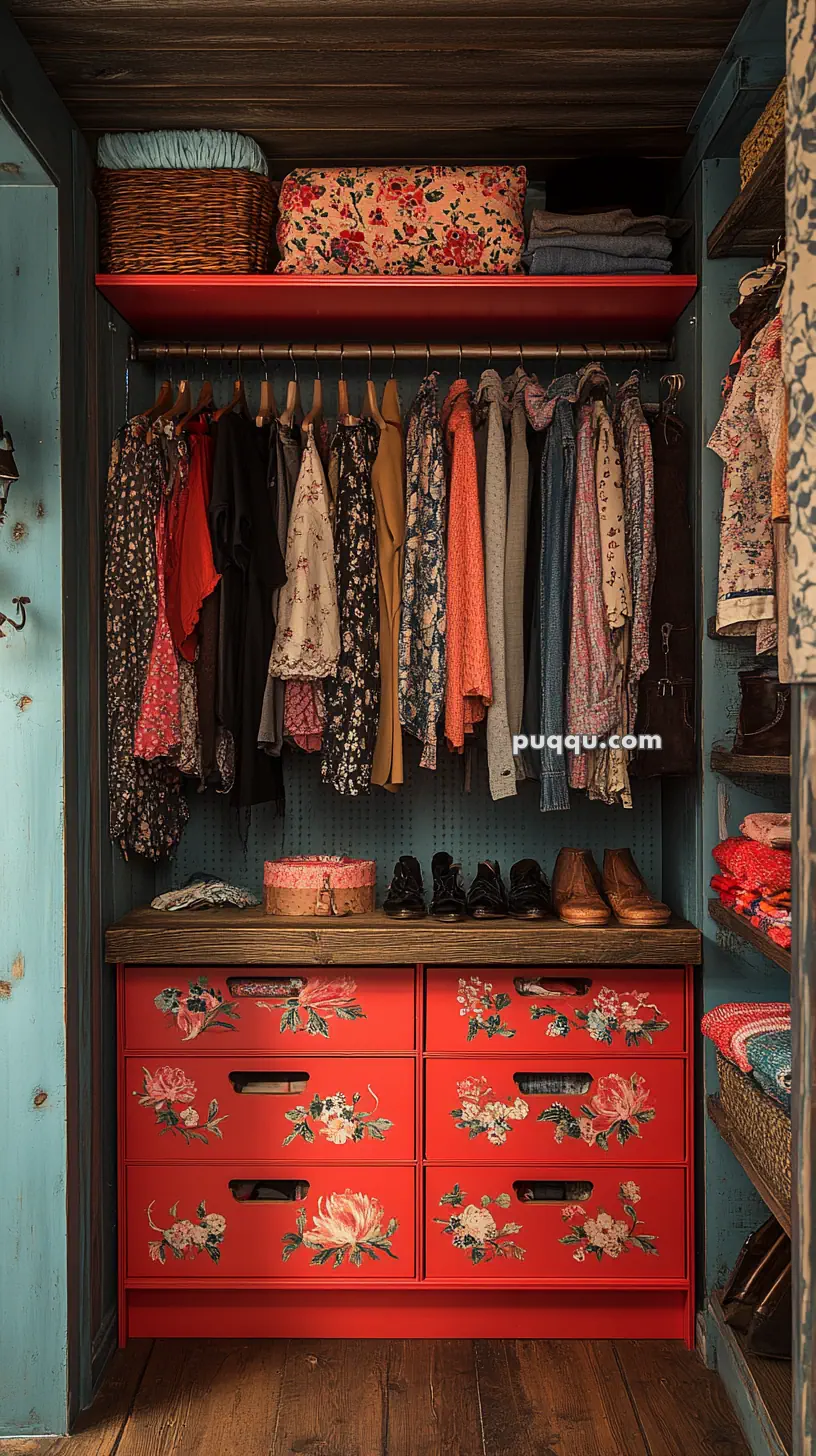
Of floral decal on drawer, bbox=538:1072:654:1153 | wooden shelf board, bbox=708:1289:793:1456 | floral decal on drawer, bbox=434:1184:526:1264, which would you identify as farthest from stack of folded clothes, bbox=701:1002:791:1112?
floral decal on drawer, bbox=434:1184:526:1264

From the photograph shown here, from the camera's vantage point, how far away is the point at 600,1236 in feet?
8.50

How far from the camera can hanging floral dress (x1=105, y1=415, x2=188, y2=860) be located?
259 cm

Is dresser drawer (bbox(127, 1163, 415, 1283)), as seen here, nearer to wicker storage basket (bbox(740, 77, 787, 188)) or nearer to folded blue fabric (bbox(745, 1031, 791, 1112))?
folded blue fabric (bbox(745, 1031, 791, 1112))

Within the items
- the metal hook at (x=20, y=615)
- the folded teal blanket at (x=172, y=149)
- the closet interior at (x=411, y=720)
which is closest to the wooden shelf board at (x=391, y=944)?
the closet interior at (x=411, y=720)

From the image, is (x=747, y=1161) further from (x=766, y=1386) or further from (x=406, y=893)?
(x=406, y=893)

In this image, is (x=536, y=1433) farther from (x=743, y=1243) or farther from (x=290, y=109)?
(x=290, y=109)

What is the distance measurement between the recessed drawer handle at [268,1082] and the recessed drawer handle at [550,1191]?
1.79 feet

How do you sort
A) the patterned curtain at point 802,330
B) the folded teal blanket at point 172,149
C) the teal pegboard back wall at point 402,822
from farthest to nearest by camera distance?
the teal pegboard back wall at point 402,822 < the folded teal blanket at point 172,149 < the patterned curtain at point 802,330

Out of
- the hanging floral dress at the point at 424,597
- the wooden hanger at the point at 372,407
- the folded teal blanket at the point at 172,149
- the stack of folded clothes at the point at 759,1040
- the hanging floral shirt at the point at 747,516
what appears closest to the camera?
the stack of folded clothes at the point at 759,1040

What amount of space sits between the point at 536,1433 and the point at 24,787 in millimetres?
1642

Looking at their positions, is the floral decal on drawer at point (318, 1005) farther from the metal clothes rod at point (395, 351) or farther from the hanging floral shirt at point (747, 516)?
the metal clothes rod at point (395, 351)

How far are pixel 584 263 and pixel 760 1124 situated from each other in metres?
1.85

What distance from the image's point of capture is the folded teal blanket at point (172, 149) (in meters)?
2.54

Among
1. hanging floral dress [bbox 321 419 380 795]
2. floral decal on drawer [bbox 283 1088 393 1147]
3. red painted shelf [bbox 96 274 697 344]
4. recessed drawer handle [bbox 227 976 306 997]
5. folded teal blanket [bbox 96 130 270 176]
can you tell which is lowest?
floral decal on drawer [bbox 283 1088 393 1147]
